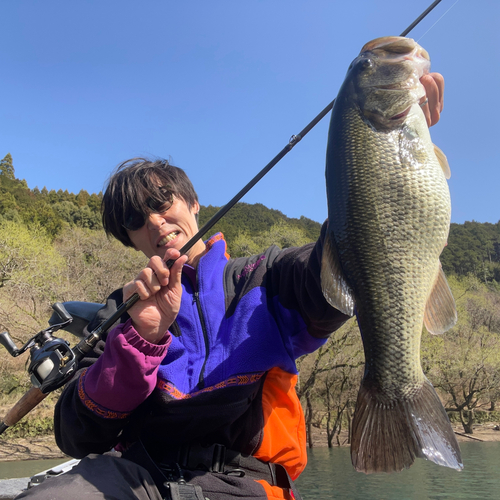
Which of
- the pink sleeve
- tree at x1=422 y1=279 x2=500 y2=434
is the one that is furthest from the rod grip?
tree at x1=422 y1=279 x2=500 y2=434

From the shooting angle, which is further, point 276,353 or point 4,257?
point 4,257

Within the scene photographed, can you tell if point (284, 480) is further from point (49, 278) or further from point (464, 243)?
point (464, 243)

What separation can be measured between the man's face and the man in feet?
1.00

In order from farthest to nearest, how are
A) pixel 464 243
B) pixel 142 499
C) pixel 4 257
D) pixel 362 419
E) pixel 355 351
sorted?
pixel 464 243 → pixel 4 257 → pixel 355 351 → pixel 142 499 → pixel 362 419

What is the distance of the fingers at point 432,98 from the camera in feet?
5.53

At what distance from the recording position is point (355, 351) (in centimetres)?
1775

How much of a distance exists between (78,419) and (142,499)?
469 millimetres

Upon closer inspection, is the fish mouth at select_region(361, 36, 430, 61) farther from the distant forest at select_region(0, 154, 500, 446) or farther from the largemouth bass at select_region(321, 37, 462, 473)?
the distant forest at select_region(0, 154, 500, 446)

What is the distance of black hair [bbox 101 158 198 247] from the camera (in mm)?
2469

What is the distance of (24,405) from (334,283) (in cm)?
210

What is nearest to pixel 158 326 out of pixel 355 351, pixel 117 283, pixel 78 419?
pixel 78 419

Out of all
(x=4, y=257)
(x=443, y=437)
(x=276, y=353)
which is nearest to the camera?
→ (x=443, y=437)

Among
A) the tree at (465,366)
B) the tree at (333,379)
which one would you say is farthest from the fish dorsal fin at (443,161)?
the tree at (465,366)

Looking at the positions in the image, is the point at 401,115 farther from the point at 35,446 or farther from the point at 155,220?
the point at 35,446
